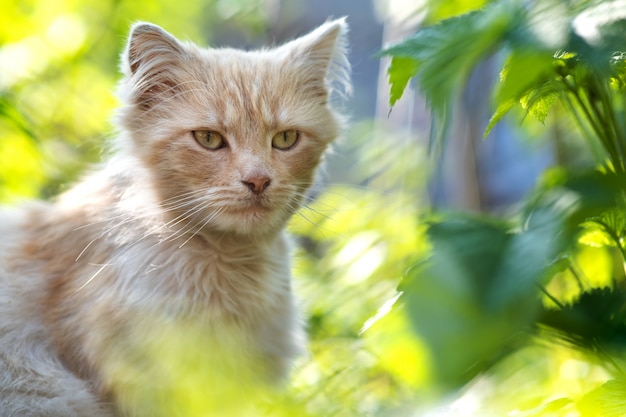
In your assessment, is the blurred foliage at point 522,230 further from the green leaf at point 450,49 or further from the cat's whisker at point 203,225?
the cat's whisker at point 203,225

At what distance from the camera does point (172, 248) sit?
74.0 inches

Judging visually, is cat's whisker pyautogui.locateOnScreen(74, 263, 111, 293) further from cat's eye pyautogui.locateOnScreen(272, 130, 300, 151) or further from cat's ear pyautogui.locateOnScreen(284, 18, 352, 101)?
cat's ear pyautogui.locateOnScreen(284, 18, 352, 101)

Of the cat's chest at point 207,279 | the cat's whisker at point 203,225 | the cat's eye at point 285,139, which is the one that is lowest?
the cat's chest at point 207,279

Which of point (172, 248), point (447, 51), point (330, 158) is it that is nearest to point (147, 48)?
point (172, 248)

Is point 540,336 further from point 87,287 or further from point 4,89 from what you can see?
point 4,89

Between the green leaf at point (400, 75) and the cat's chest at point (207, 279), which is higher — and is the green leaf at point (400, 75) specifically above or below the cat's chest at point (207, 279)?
above

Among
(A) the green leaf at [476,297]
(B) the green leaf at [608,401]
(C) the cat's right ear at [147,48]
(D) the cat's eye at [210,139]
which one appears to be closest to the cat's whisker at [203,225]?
(D) the cat's eye at [210,139]

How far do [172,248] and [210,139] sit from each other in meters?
0.33

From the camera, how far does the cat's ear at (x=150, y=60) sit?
1826 millimetres

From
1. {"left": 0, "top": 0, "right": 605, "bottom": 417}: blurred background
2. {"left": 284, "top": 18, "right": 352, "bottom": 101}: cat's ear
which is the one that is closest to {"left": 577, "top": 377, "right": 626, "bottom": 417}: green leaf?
{"left": 0, "top": 0, "right": 605, "bottom": 417}: blurred background

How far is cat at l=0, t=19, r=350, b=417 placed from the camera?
5.77 ft

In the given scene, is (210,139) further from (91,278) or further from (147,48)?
(91,278)

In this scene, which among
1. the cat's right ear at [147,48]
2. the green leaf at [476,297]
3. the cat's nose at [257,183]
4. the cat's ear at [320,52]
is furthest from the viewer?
the cat's ear at [320,52]

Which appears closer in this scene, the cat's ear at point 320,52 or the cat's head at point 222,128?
the cat's head at point 222,128
